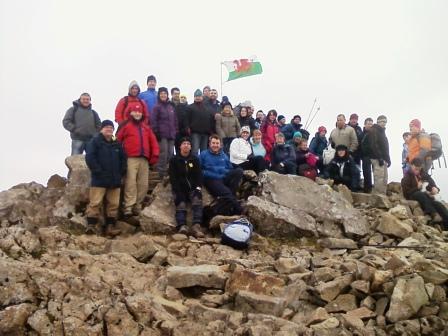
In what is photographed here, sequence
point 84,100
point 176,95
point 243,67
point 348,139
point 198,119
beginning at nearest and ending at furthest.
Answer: point 84,100, point 198,119, point 176,95, point 348,139, point 243,67

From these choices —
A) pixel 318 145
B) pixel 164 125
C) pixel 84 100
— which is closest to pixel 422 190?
pixel 318 145

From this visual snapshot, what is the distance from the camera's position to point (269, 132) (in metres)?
16.4

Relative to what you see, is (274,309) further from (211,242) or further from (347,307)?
(211,242)

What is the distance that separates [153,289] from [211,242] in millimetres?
2729

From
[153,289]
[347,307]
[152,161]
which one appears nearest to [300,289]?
[347,307]

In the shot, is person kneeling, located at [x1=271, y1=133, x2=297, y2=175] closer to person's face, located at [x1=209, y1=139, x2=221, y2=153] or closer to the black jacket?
the black jacket

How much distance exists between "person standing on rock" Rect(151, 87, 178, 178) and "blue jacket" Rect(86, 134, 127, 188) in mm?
2108

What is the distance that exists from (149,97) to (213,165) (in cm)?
359

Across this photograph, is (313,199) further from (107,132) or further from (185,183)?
(107,132)

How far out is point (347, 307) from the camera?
8.34 meters

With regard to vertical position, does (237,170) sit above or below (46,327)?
above

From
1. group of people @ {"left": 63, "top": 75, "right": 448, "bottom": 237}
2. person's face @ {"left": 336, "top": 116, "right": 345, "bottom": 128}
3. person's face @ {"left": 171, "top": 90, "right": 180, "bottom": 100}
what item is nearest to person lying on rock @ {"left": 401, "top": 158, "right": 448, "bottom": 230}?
group of people @ {"left": 63, "top": 75, "right": 448, "bottom": 237}

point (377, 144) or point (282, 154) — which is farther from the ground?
point (377, 144)

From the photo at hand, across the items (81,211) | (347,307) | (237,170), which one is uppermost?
(237,170)
